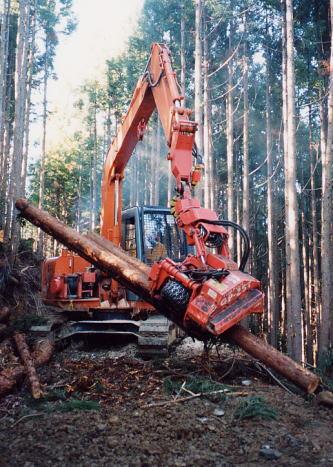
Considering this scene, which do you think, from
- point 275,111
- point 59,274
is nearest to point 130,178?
point 275,111

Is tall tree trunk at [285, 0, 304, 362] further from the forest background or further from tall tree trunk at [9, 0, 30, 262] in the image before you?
tall tree trunk at [9, 0, 30, 262]

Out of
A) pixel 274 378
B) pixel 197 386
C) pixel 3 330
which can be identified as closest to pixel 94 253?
pixel 3 330

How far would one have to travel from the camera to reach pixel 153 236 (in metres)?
8.77

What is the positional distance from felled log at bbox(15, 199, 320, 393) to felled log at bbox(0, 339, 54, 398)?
160 centimetres

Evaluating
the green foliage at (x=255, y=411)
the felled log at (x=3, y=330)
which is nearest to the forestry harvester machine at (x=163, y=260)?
the green foliage at (x=255, y=411)

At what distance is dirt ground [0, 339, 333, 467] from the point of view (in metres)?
3.70

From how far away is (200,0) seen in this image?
15477 millimetres

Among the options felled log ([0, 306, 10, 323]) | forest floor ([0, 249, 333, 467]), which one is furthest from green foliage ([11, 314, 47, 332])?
forest floor ([0, 249, 333, 467])

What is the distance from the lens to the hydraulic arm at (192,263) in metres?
5.11

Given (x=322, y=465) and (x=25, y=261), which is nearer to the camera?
(x=322, y=465)

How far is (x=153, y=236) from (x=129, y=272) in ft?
5.76

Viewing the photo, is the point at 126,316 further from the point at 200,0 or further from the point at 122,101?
the point at 122,101

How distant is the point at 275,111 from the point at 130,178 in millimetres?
16789

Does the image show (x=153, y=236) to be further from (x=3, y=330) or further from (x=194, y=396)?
(x=194, y=396)
